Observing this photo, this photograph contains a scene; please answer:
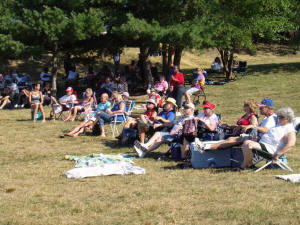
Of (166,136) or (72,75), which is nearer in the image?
(166,136)

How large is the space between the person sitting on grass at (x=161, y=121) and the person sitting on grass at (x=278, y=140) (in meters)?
2.39

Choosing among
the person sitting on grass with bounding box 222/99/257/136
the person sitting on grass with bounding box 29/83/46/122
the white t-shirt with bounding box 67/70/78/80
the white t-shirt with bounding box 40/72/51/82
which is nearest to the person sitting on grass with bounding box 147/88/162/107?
the person sitting on grass with bounding box 29/83/46/122

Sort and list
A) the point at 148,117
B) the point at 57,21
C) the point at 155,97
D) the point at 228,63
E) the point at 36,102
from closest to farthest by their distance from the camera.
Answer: the point at 148,117 → the point at 155,97 → the point at 36,102 → the point at 57,21 → the point at 228,63

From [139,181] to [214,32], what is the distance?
40.9ft

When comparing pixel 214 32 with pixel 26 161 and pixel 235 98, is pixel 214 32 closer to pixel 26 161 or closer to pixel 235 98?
pixel 235 98

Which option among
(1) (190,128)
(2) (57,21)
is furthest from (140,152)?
(2) (57,21)

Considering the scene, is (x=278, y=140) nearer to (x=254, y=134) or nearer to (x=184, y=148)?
(x=254, y=134)

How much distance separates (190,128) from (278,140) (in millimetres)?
1670

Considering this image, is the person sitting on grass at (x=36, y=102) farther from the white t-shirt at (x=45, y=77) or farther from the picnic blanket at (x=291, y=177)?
the picnic blanket at (x=291, y=177)

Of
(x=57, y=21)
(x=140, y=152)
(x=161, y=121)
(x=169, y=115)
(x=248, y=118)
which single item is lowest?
(x=140, y=152)

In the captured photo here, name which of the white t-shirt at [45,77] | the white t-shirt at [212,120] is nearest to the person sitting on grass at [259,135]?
the white t-shirt at [212,120]

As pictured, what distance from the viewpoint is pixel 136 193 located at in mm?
6270

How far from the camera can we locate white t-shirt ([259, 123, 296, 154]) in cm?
Result: 712

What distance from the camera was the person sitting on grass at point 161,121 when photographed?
9500 millimetres
